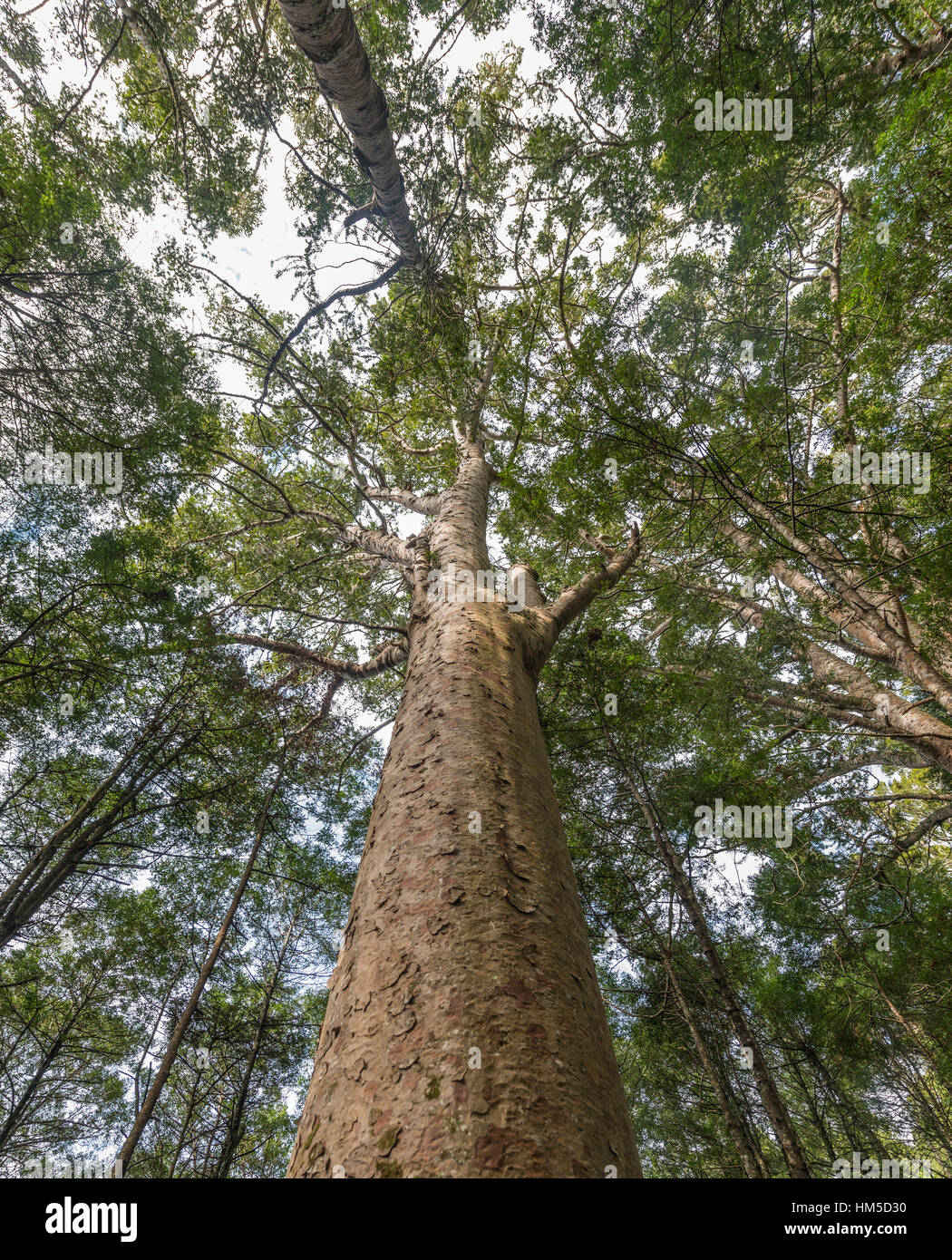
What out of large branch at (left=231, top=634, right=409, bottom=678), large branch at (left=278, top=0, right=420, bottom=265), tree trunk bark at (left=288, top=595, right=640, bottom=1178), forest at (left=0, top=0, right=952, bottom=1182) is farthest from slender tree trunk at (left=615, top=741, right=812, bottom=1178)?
large branch at (left=278, top=0, right=420, bottom=265)

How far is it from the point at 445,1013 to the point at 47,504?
4.68 metres

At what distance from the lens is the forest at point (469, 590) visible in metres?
1.42

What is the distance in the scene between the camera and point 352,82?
9.36 feet

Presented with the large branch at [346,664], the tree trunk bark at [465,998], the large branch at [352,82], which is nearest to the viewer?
the tree trunk bark at [465,998]

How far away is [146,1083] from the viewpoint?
676 centimetres

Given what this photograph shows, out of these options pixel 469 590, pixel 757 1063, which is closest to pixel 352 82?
pixel 469 590

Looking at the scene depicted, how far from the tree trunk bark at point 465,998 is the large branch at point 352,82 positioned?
3589 mm

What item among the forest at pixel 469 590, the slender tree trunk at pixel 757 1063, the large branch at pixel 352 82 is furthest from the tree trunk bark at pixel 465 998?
the large branch at pixel 352 82

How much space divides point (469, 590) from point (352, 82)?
9.82ft

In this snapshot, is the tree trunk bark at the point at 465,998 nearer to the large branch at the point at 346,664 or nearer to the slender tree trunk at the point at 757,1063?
the large branch at the point at 346,664

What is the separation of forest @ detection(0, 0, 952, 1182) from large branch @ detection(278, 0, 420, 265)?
0.03 metres

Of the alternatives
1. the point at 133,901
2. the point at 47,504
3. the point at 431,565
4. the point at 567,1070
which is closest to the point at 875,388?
the point at 431,565

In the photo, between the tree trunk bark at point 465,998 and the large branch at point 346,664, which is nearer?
the tree trunk bark at point 465,998

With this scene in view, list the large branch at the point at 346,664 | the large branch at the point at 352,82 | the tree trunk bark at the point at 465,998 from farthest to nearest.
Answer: the large branch at the point at 346,664 < the large branch at the point at 352,82 < the tree trunk bark at the point at 465,998
